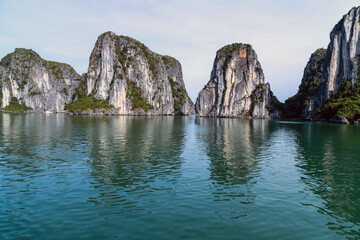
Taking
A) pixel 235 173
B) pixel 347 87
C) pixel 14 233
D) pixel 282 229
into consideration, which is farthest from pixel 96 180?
pixel 347 87

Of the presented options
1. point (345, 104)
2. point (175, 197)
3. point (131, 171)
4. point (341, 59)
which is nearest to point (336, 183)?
point (175, 197)

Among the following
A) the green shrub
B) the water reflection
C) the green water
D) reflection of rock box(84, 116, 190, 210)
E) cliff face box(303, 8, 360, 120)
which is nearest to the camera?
the green water

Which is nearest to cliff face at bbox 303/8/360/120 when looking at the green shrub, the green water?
the green shrub

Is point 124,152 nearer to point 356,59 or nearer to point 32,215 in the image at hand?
point 32,215

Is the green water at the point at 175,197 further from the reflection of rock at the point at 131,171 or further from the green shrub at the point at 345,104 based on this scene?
the green shrub at the point at 345,104

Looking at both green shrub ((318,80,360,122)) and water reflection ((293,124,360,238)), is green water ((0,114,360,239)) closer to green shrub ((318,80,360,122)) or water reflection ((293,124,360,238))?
water reflection ((293,124,360,238))

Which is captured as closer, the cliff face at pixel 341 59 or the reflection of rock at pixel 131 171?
the reflection of rock at pixel 131 171

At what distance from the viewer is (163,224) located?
41.4ft

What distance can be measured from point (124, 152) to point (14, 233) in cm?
2188

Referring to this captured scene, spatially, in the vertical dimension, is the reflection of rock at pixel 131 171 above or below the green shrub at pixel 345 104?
below

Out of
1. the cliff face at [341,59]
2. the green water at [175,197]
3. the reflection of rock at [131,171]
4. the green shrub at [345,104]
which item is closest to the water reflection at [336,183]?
the green water at [175,197]

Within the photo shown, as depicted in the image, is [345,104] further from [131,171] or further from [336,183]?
[131,171]

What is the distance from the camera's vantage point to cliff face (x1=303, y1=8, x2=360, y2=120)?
15100cm

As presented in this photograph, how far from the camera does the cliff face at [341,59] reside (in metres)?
151
